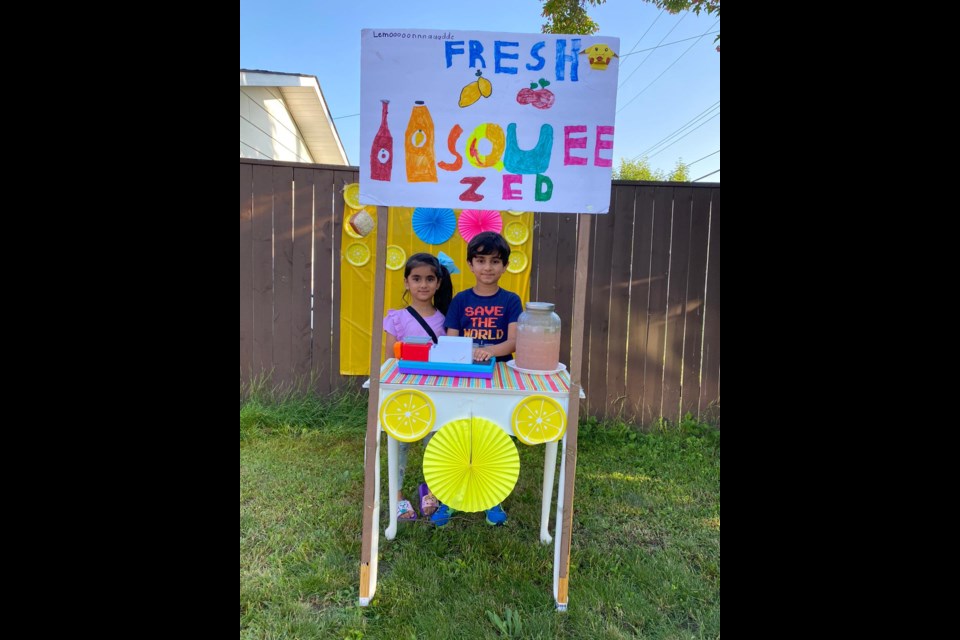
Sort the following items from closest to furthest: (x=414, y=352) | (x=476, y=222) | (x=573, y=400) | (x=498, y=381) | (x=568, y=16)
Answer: (x=573, y=400)
(x=498, y=381)
(x=414, y=352)
(x=476, y=222)
(x=568, y=16)

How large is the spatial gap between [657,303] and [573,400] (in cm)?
234

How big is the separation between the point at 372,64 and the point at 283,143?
7.55 metres

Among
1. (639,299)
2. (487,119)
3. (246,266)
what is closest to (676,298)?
(639,299)

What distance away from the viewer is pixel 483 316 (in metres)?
2.74

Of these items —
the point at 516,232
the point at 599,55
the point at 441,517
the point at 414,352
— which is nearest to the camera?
the point at 599,55

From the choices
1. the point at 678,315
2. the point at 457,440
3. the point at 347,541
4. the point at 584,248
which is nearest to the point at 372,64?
the point at 584,248

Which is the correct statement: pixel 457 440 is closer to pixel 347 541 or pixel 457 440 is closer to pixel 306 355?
pixel 347 541

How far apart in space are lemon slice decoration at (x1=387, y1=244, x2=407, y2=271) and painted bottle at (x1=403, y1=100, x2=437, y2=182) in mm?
1833

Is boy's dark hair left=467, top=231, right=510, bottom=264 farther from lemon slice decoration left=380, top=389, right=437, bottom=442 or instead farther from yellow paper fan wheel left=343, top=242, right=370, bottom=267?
yellow paper fan wheel left=343, top=242, right=370, bottom=267

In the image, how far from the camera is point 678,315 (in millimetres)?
3961

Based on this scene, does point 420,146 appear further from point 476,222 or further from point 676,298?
point 676,298

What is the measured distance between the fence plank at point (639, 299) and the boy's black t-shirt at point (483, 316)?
161cm

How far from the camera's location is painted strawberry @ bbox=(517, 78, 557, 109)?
176cm

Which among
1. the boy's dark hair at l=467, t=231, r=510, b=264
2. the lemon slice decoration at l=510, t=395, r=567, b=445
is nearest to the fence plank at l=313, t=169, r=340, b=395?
the boy's dark hair at l=467, t=231, r=510, b=264
